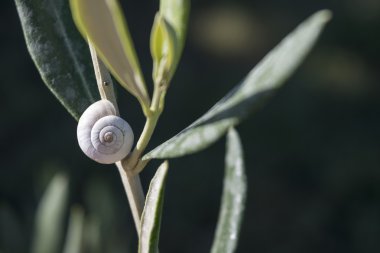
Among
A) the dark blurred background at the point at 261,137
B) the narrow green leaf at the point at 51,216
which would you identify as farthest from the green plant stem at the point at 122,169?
the dark blurred background at the point at 261,137

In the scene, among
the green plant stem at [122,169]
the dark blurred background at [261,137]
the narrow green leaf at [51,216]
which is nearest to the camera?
the green plant stem at [122,169]

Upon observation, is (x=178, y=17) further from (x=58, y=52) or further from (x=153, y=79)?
(x=58, y=52)

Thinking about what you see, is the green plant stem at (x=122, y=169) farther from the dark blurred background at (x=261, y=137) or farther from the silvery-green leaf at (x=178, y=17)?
the dark blurred background at (x=261, y=137)

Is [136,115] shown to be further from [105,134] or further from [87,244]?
[105,134]

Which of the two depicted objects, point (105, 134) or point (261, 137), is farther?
point (261, 137)

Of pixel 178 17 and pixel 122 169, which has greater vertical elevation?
pixel 178 17

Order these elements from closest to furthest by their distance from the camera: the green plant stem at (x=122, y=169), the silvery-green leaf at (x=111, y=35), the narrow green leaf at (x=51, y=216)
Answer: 1. the silvery-green leaf at (x=111, y=35)
2. the green plant stem at (x=122, y=169)
3. the narrow green leaf at (x=51, y=216)

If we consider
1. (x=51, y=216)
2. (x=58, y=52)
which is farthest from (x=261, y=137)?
(x=58, y=52)
